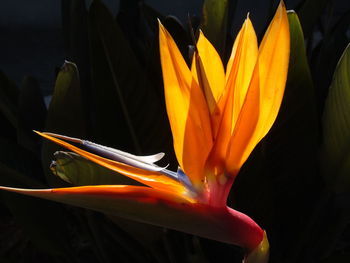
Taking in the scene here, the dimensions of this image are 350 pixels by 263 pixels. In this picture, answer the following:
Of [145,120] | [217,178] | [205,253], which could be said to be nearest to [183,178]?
[217,178]

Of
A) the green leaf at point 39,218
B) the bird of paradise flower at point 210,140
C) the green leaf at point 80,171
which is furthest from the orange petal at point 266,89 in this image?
the green leaf at point 39,218

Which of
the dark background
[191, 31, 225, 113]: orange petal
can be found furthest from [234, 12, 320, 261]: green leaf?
Result: the dark background

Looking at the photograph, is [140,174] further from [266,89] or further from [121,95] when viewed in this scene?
[121,95]

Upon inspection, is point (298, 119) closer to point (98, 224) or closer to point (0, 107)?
point (98, 224)

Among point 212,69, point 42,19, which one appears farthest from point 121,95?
point 42,19

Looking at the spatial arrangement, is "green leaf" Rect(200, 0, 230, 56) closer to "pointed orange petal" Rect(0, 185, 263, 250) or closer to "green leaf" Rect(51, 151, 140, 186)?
"green leaf" Rect(51, 151, 140, 186)
